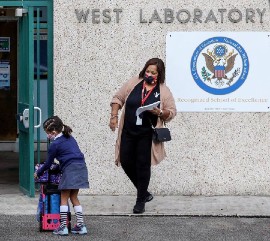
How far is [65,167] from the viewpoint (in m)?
9.51

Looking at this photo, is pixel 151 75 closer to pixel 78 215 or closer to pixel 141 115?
pixel 141 115

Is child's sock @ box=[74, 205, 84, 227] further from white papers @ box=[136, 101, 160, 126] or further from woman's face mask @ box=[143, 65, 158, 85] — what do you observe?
woman's face mask @ box=[143, 65, 158, 85]

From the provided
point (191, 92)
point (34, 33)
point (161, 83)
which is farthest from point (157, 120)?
point (34, 33)

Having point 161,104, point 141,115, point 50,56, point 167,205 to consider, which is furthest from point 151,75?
point 50,56

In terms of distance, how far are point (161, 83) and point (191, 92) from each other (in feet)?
4.02

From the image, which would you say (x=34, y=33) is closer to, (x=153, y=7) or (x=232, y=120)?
(x=153, y=7)

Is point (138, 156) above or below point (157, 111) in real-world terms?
below

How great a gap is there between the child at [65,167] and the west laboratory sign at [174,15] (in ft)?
7.98

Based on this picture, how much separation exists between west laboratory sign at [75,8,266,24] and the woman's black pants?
5.66 feet

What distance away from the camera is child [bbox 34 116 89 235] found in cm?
947

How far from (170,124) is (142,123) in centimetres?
133

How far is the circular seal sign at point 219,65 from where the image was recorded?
38.6 ft

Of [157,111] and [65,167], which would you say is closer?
[65,167]

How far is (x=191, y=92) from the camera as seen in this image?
1176cm
